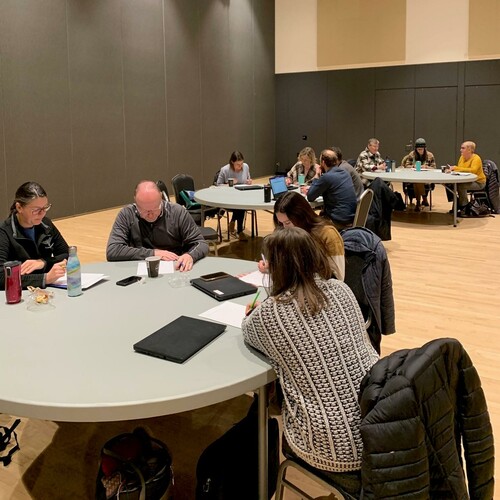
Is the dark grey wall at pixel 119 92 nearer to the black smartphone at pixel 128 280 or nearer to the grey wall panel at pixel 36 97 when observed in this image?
the grey wall panel at pixel 36 97

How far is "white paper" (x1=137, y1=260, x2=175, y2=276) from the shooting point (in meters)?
2.97

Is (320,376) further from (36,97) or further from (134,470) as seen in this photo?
(36,97)

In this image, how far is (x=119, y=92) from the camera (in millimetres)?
9906

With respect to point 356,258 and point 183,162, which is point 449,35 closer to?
point 183,162

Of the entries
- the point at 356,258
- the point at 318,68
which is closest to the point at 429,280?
the point at 356,258

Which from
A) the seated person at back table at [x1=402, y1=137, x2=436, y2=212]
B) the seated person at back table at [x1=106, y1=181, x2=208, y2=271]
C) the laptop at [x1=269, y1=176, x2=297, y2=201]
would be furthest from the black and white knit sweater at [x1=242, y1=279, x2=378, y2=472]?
the seated person at back table at [x1=402, y1=137, x2=436, y2=212]

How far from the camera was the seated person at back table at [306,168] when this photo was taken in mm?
7281

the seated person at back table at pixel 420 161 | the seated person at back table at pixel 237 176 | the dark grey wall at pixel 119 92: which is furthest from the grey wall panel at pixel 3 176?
the seated person at back table at pixel 420 161

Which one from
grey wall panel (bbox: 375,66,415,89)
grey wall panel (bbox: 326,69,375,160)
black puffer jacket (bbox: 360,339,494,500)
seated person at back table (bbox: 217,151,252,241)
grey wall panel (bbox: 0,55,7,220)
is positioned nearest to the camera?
black puffer jacket (bbox: 360,339,494,500)

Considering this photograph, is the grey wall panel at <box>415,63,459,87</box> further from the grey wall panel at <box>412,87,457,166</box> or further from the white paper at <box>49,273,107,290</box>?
the white paper at <box>49,273,107,290</box>

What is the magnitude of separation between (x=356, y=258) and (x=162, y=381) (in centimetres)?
131

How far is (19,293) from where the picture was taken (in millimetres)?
2457

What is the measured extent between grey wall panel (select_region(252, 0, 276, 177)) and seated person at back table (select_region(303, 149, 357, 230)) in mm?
8664

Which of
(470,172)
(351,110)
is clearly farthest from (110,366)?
(351,110)
